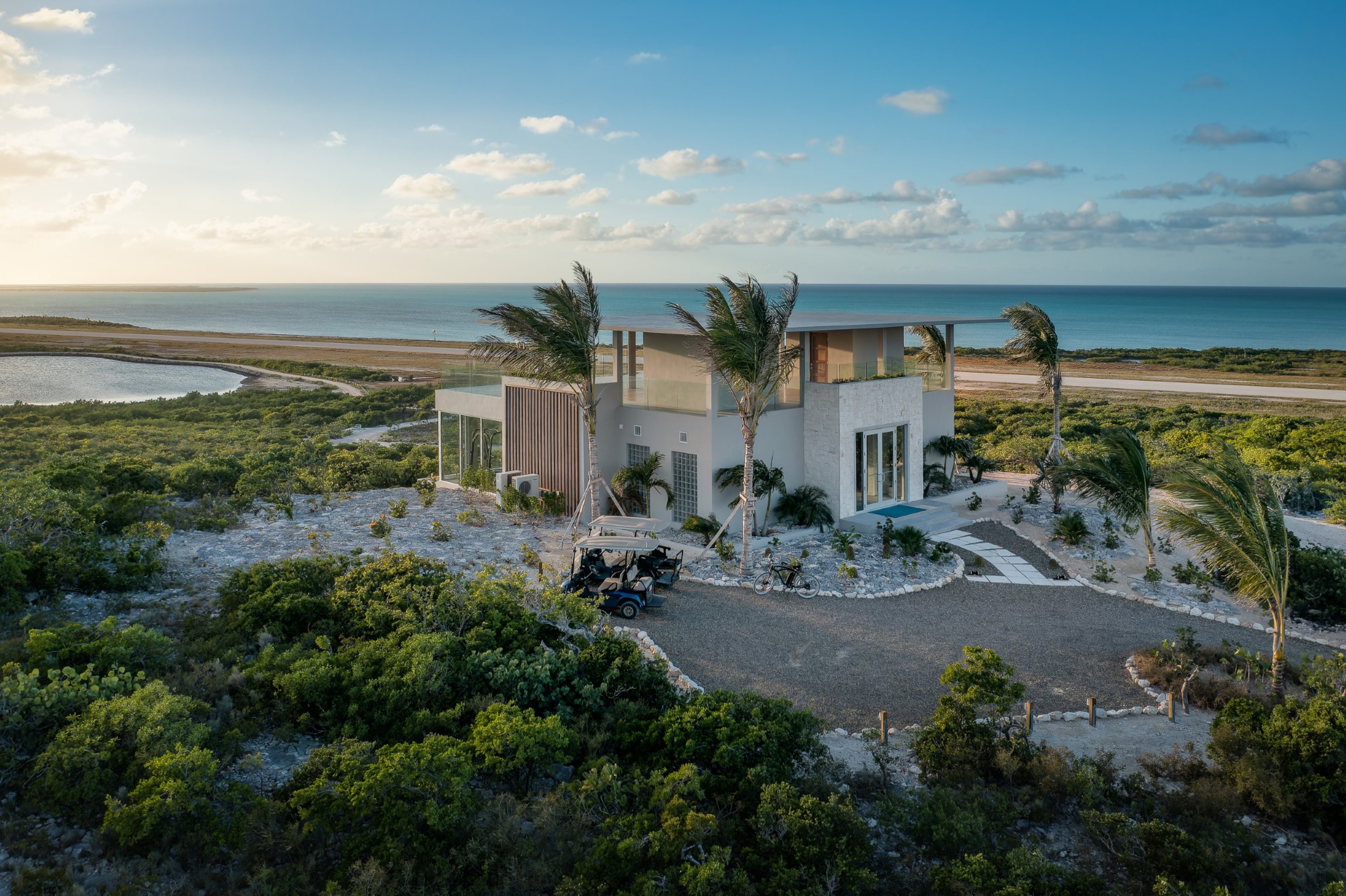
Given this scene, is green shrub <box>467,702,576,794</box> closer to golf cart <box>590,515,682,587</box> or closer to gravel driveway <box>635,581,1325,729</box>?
gravel driveway <box>635,581,1325,729</box>

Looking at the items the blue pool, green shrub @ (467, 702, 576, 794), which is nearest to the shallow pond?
the blue pool

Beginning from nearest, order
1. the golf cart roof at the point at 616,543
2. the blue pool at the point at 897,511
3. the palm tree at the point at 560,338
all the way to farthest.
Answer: the golf cart roof at the point at 616,543 → the palm tree at the point at 560,338 → the blue pool at the point at 897,511

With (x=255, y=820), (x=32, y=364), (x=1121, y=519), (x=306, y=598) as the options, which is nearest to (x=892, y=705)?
(x=255, y=820)

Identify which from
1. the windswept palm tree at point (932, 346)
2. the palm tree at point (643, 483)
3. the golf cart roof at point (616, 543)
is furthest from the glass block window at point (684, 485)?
the windswept palm tree at point (932, 346)

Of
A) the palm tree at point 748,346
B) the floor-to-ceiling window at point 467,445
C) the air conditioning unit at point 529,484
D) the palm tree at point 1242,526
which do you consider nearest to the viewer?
the palm tree at point 1242,526

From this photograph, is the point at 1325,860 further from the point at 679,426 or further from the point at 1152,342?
the point at 1152,342

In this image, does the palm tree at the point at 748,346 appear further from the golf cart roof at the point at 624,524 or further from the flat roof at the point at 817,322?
the flat roof at the point at 817,322

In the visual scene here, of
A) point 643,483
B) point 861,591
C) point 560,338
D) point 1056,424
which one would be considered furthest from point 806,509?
point 1056,424

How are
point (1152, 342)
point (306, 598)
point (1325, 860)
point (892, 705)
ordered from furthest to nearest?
point (1152, 342)
point (306, 598)
point (892, 705)
point (1325, 860)
